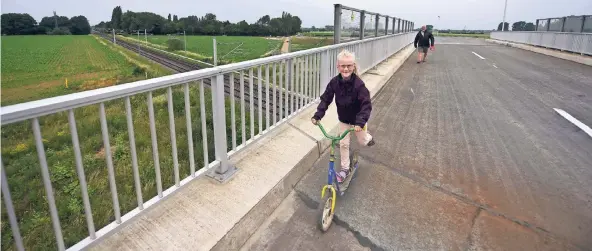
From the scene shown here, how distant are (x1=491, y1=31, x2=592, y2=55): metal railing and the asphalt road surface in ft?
38.8

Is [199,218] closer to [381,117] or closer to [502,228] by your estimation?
[502,228]

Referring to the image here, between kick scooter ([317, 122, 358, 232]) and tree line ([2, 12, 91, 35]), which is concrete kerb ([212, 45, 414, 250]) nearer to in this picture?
kick scooter ([317, 122, 358, 232])

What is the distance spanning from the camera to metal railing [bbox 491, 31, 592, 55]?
53.9ft

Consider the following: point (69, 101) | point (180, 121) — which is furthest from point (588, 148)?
point (180, 121)

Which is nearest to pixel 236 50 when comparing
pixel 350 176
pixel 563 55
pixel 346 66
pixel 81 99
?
pixel 563 55

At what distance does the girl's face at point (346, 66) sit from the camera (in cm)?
346

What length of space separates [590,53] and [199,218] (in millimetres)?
19594

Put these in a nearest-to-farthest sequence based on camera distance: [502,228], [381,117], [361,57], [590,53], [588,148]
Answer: [502,228] → [588,148] → [381,117] → [361,57] → [590,53]

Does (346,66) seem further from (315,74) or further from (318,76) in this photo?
(318,76)

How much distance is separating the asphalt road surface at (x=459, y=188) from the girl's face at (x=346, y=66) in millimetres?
1337

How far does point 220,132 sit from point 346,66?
1.41 m

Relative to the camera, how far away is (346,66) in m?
3.49

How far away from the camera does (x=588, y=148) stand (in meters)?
5.11

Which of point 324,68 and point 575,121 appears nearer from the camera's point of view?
point 575,121
